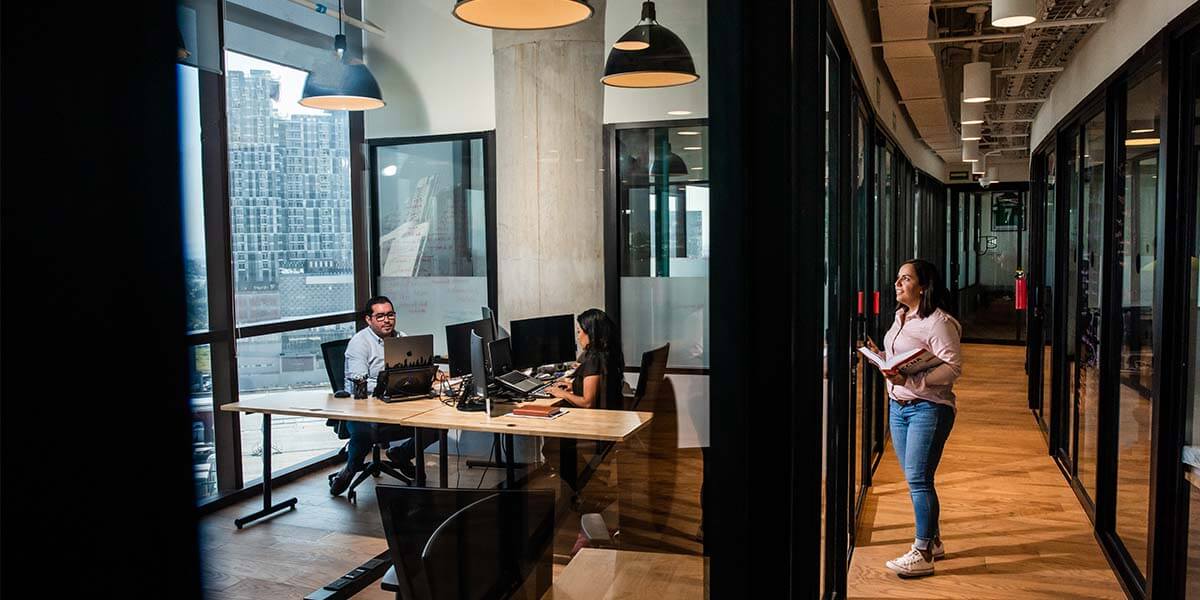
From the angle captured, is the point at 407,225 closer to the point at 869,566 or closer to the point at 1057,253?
the point at 869,566

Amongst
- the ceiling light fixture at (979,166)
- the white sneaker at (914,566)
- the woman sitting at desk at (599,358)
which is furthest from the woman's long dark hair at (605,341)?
the ceiling light fixture at (979,166)

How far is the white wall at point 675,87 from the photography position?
5.21 ft

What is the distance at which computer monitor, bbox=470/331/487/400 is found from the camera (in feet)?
8.20

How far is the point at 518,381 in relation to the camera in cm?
285

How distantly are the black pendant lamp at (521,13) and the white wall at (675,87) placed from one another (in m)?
0.12

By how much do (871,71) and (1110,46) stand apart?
134 cm

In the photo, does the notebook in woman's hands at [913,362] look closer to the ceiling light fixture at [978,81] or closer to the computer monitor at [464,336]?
the computer monitor at [464,336]

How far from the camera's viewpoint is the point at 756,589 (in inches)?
78.0

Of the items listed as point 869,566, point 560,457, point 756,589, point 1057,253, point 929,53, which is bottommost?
point 869,566

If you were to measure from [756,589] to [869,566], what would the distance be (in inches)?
114

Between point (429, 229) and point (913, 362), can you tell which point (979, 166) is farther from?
point (429, 229)

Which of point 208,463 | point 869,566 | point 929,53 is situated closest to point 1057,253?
point 929,53

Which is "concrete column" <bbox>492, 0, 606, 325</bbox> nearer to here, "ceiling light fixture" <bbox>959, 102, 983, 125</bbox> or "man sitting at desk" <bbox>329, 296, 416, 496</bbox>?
"man sitting at desk" <bbox>329, 296, 416, 496</bbox>

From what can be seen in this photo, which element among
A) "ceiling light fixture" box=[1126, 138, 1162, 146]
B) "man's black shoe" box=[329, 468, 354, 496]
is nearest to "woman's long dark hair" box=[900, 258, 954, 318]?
"ceiling light fixture" box=[1126, 138, 1162, 146]
